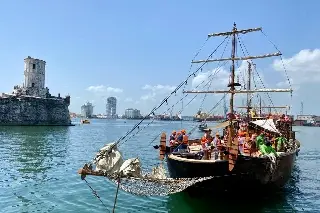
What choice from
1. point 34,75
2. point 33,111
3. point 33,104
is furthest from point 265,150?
point 34,75

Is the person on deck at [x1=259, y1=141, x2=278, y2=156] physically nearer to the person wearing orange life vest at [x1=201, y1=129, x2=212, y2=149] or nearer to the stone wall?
the person wearing orange life vest at [x1=201, y1=129, x2=212, y2=149]

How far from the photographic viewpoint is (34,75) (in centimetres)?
10850

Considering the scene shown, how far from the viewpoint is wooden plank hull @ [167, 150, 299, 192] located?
610 inches

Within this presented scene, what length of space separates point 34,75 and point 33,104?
9.96 metres

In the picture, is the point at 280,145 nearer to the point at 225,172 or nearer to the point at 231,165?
the point at 225,172

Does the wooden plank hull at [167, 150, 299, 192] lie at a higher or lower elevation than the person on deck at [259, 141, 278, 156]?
lower

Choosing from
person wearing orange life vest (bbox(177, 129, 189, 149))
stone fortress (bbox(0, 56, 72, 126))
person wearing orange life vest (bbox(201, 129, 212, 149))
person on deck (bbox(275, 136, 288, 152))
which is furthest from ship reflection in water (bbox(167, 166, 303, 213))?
stone fortress (bbox(0, 56, 72, 126))

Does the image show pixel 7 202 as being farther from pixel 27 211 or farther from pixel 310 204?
pixel 310 204

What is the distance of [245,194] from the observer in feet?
54.6

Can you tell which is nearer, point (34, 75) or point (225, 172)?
point (225, 172)

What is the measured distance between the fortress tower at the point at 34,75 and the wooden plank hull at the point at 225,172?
101m

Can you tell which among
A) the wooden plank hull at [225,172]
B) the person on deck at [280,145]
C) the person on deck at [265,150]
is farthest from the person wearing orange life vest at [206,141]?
the person on deck at [280,145]

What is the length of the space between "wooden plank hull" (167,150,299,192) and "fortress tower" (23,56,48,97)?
101 m

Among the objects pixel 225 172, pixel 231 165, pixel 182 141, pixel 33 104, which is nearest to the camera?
pixel 231 165
